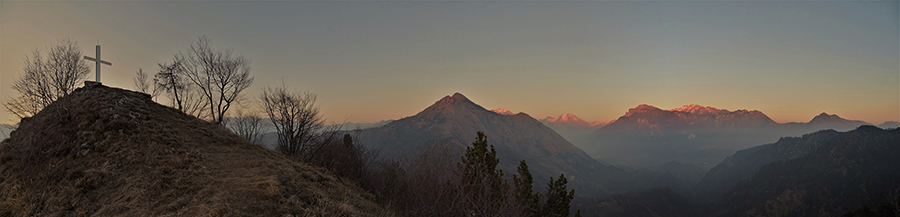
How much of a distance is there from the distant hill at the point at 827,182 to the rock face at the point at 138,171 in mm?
175174

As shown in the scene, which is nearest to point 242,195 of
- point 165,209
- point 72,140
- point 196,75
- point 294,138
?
point 165,209

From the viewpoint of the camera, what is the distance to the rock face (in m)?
11.2

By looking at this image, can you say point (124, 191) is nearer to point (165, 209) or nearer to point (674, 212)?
point (165, 209)

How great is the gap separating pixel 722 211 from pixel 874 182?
54100mm

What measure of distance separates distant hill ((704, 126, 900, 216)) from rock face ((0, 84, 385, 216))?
175m

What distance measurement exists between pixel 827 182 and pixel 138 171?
227411 mm

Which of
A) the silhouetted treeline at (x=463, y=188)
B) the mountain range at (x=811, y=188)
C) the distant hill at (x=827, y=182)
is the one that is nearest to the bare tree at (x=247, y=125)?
the silhouetted treeline at (x=463, y=188)

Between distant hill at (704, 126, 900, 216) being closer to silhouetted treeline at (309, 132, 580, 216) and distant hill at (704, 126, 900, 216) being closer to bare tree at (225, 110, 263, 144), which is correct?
silhouetted treeline at (309, 132, 580, 216)

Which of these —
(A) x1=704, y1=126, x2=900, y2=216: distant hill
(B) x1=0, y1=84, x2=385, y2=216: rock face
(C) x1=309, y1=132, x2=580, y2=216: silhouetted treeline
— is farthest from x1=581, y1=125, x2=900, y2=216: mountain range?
(B) x1=0, y1=84, x2=385, y2=216: rock face

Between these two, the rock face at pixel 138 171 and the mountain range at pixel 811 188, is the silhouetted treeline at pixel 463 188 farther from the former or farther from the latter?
the mountain range at pixel 811 188

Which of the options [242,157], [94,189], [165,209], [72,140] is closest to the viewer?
[165,209]

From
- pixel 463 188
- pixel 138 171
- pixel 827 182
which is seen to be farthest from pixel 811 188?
pixel 138 171

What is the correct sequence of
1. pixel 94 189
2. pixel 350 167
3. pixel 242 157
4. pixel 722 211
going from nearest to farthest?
pixel 94 189 → pixel 242 157 → pixel 350 167 → pixel 722 211

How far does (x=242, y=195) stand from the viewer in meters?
11.5
